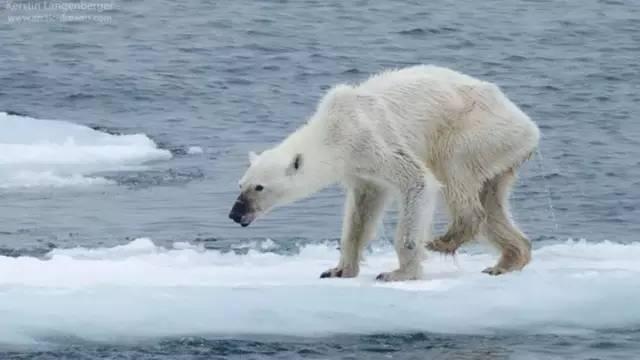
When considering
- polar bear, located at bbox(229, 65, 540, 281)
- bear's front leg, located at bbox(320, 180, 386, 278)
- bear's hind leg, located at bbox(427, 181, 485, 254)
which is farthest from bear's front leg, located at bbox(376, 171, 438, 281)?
bear's front leg, located at bbox(320, 180, 386, 278)

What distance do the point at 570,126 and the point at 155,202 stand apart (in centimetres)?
601

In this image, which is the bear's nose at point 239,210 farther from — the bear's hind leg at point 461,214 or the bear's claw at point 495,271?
the bear's claw at point 495,271

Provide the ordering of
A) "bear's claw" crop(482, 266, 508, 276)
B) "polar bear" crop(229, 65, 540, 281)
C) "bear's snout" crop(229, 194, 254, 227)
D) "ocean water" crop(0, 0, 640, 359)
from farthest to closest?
"bear's claw" crop(482, 266, 508, 276) < "polar bear" crop(229, 65, 540, 281) < "bear's snout" crop(229, 194, 254, 227) < "ocean water" crop(0, 0, 640, 359)

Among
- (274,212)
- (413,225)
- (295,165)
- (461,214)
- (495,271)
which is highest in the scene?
(274,212)

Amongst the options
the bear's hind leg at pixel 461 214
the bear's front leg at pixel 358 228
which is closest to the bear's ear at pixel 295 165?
the bear's front leg at pixel 358 228

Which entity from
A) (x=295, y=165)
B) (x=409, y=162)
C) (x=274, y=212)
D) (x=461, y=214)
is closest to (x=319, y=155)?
(x=295, y=165)

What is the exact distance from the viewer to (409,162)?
32.6 ft

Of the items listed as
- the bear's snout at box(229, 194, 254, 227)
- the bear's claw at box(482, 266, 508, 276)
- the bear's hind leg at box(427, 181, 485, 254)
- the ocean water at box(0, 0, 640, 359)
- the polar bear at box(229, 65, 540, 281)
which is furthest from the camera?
the bear's claw at box(482, 266, 508, 276)

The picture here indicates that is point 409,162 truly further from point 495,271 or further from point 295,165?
point 495,271

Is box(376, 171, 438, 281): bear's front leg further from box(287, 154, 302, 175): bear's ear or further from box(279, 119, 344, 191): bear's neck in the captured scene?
box(287, 154, 302, 175): bear's ear

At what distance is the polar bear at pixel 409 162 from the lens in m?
9.92

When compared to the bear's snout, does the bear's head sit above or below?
above

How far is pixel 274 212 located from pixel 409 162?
4274 mm

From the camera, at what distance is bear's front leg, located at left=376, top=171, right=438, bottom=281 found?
→ 9922 millimetres
